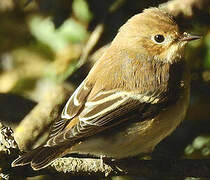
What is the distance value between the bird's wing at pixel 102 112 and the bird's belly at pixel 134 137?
12cm

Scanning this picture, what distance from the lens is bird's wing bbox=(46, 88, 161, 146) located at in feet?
19.2

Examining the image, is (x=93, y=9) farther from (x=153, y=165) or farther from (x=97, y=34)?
(x=153, y=165)

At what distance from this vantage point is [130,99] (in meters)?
6.09

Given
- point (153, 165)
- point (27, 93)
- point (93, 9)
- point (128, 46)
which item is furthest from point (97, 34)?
point (153, 165)

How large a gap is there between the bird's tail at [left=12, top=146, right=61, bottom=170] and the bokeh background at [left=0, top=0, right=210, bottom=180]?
110 cm

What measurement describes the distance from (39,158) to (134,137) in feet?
3.38

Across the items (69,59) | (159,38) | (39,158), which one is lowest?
(69,59)

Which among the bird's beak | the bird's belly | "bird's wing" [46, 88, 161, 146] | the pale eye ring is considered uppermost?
the pale eye ring

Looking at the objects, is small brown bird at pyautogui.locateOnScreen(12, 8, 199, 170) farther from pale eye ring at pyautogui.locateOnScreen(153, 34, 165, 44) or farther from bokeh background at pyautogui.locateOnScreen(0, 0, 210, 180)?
bokeh background at pyautogui.locateOnScreen(0, 0, 210, 180)

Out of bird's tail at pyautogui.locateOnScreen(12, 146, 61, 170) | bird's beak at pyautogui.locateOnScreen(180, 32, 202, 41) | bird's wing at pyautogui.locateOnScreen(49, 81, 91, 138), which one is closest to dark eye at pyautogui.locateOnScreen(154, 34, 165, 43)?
bird's beak at pyautogui.locateOnScreen(180, 32, 202, 41)

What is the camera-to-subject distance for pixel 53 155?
5.73 m

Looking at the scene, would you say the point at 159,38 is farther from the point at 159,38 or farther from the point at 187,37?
the point at 187,37

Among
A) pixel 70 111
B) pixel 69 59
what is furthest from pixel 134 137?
pixel 69 59

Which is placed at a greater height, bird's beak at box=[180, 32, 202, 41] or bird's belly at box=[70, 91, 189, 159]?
bird's beak at box=[180, 32, 202, 41]
